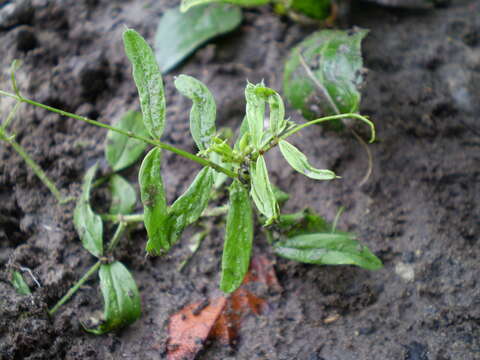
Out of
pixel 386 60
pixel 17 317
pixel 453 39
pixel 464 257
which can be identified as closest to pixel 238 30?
pixel 386 60

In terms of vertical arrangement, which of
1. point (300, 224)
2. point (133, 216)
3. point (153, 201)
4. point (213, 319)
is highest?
point (153, 201)

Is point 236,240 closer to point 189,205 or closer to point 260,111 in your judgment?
point 189,205

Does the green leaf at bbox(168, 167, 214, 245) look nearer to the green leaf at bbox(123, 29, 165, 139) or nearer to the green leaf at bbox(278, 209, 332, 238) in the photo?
the green leaf at bbox(123, 29, 165, 139)

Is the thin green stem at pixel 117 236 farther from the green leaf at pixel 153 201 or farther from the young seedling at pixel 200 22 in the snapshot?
the young seedling at pixel 200 22

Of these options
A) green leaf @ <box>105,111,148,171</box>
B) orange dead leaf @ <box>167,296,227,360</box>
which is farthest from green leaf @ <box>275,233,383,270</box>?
green leaf @ <box>105,111,148,171</box>

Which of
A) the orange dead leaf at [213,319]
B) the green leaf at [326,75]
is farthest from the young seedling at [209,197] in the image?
the green leaf at [326,75]

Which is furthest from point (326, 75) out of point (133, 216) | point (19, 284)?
point (19, 284)

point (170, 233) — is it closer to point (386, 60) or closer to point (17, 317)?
point (17, 317)
